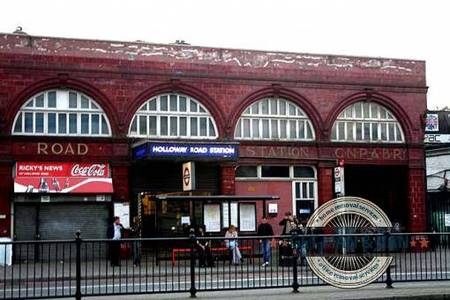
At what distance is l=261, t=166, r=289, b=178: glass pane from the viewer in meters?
31.9

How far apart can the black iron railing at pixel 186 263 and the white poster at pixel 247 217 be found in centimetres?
1143

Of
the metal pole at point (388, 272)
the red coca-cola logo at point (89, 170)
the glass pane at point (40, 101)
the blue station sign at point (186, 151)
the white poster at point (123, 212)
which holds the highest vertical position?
the glass pane at point (40, 101)

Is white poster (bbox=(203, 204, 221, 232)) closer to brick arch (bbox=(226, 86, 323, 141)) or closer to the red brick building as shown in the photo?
the red brick building

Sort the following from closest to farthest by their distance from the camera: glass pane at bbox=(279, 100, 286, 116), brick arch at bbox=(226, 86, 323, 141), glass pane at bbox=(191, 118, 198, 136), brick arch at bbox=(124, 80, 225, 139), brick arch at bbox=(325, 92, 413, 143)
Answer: brick arch at bbox=(124, 80, 225, 139)
glass pane at bbox=(191, 118, 198, 136)
brick arch at bbox=(226, 86, 323, 141)
glass pane at bbox=(279, 100, 286, 116)
brick arch at bbox=(325, 92, 413, 143)

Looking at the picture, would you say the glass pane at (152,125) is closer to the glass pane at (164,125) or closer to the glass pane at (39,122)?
the glass pane at (164,125)

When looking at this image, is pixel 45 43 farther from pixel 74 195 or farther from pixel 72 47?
pixel 74 195

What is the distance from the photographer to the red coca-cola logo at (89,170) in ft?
94.5

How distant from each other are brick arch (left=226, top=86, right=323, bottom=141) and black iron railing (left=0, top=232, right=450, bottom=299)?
49.7 ft

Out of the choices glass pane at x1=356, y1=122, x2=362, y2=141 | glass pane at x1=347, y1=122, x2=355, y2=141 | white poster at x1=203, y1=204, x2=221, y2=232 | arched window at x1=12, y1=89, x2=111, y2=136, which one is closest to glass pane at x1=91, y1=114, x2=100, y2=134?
arched window at x1=12, y1=89, x2=111, y2=136

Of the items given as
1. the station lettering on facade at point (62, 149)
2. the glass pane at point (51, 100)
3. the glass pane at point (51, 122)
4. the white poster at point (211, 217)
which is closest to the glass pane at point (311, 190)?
the white poster at point (211, 217)

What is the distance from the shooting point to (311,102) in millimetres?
32281

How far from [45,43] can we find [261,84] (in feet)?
30.1

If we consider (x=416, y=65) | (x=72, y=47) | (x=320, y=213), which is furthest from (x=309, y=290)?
(x=416, y=65)

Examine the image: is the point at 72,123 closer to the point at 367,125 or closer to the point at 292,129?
the point at 292,129
